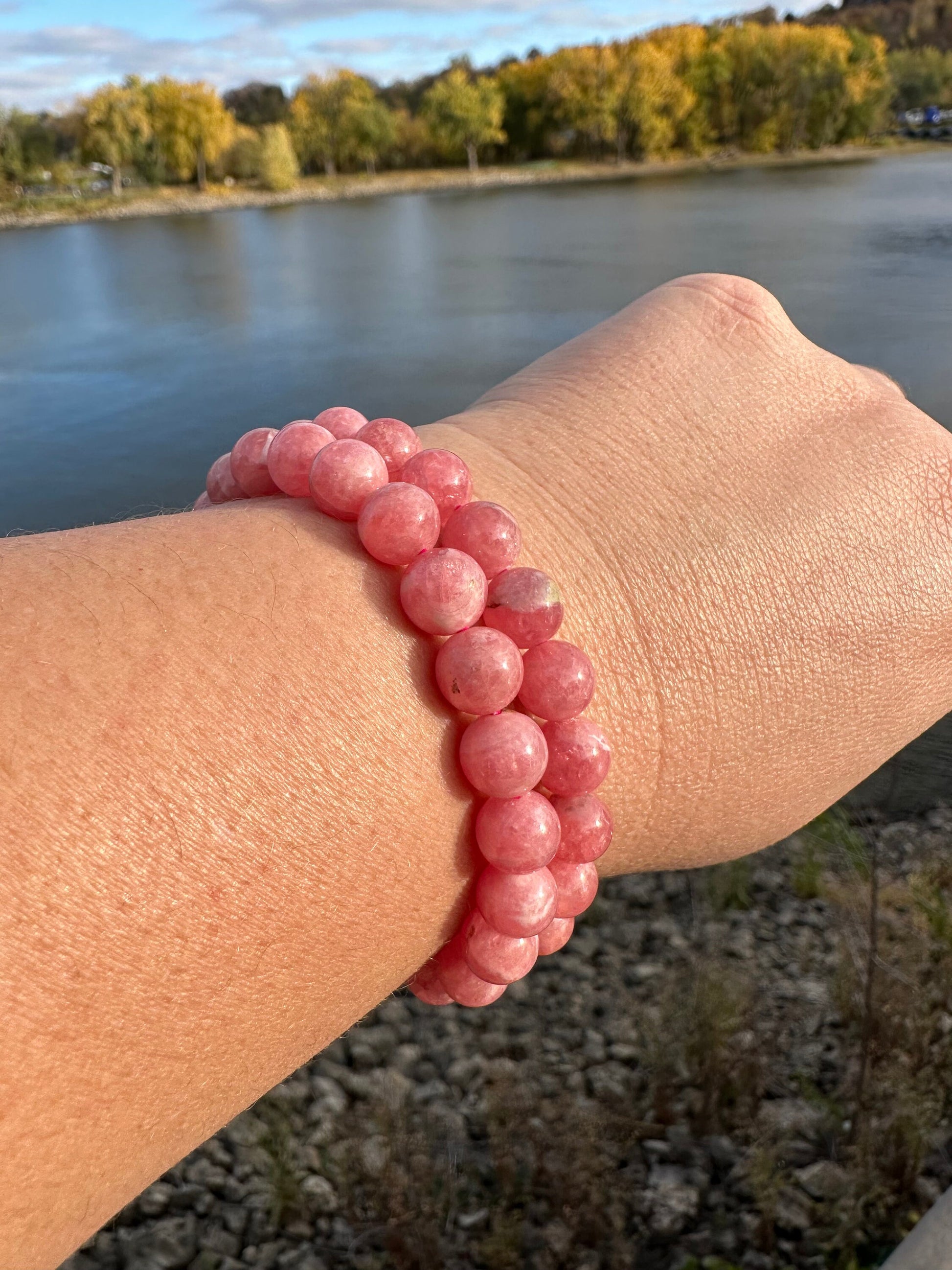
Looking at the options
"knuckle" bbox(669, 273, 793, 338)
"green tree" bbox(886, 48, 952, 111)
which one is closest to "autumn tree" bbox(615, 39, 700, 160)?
"green tree" bbox(886, 48, 952, 111)

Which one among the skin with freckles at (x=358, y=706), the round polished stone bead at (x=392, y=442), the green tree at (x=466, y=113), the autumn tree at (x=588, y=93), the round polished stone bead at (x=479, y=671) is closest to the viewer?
the skin with freckles at (x=358, y=706)

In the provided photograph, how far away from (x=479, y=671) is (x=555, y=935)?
0.86 feet

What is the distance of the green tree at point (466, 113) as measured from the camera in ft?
34.5

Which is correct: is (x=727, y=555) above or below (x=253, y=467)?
below

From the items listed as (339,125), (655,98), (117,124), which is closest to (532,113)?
(339,125)

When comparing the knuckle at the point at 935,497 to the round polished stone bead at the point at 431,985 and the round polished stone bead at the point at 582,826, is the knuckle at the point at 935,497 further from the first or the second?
the round polished stone bead at the point at 431,985

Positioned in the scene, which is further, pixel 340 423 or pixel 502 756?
pixel 340 423

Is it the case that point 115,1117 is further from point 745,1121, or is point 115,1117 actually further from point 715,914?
point 715,914

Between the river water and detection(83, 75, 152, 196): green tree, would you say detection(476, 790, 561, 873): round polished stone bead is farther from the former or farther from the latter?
detection(83, 75, 152, 196): green tree

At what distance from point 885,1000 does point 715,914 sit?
0.63 metres

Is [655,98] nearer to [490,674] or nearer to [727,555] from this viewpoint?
[727,555]

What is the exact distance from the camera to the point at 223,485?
75cm

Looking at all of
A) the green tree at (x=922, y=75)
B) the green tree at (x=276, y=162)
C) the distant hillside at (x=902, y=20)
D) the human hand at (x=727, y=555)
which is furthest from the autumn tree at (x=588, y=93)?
the human hand at (x=727, y=555)

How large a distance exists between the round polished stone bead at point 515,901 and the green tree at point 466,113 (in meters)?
11.5
